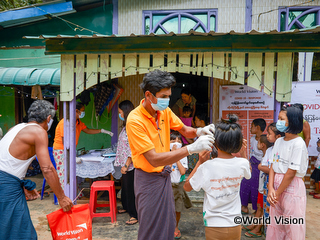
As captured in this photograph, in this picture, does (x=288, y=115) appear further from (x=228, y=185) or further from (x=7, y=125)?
(x=7, y=125)

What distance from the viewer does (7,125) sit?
7.46 metres

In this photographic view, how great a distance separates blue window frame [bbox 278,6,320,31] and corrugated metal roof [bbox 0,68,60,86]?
18.8 feet

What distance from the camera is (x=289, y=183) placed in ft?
8.60

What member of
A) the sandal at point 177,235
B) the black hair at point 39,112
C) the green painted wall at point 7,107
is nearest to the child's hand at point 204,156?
the black hair at point 39,112

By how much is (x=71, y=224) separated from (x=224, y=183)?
175cm

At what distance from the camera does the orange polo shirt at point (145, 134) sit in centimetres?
212

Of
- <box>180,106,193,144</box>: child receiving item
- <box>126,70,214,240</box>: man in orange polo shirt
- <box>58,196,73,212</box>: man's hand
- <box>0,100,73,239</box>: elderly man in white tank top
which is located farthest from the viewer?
<box>180,106,193,144</box>: child receiving item

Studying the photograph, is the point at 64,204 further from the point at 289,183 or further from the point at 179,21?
the point at 179,21

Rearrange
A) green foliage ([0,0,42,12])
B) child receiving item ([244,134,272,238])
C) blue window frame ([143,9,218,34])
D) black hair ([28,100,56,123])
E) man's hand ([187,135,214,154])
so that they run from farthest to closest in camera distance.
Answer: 1. green foliage ([0,0,42,12])
2. blue window frame ([143,9,218,34])
3. child receiving item ([244,134,272,238])
4. black hair ([28,100,56,123])
5. man's hand ([187,135,214,154])

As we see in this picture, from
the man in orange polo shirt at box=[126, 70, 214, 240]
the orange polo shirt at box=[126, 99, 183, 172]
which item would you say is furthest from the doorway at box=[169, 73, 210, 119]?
the man in orange polo shirt at box=[126, 70, 214, 240]

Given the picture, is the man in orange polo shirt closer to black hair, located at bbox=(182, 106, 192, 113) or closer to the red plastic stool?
the red plastic stool

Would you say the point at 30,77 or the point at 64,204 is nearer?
the point at 64,204

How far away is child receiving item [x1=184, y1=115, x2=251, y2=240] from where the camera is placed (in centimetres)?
211

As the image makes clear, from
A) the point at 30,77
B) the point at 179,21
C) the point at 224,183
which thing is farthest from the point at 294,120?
the point at 30,77
